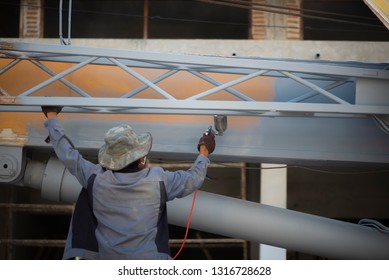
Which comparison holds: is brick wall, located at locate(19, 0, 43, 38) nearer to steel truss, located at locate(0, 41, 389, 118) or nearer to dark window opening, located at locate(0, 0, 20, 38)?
dark window opening, located at locate(0, 0, 20, 38)

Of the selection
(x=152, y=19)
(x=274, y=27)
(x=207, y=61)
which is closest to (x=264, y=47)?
(x=274, y=27)

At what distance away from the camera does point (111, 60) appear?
19.3ft

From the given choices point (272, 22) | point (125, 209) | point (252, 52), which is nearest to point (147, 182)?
point (125, 209)

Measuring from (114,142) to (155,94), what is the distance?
1.50 m

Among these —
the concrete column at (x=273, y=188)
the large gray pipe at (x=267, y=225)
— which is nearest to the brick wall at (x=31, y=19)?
the concrete column at (x=273, y=188)

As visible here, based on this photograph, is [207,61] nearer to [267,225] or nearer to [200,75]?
[200,75]

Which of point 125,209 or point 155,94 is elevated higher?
point 155,94

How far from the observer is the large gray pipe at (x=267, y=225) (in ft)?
21.2

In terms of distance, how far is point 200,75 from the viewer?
606 cm

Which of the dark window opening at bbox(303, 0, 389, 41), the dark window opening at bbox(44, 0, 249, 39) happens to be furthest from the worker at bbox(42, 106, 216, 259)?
the dark window opening at bbox(44, 0, 249, 39)

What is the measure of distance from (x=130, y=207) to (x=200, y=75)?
1.49 m

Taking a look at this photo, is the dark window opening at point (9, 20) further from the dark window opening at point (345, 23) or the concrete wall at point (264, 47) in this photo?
the dark window opening at point (345, 23)

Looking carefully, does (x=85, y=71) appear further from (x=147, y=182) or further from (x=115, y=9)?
(x=115, y=9)

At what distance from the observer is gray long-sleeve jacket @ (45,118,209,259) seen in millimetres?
5258
